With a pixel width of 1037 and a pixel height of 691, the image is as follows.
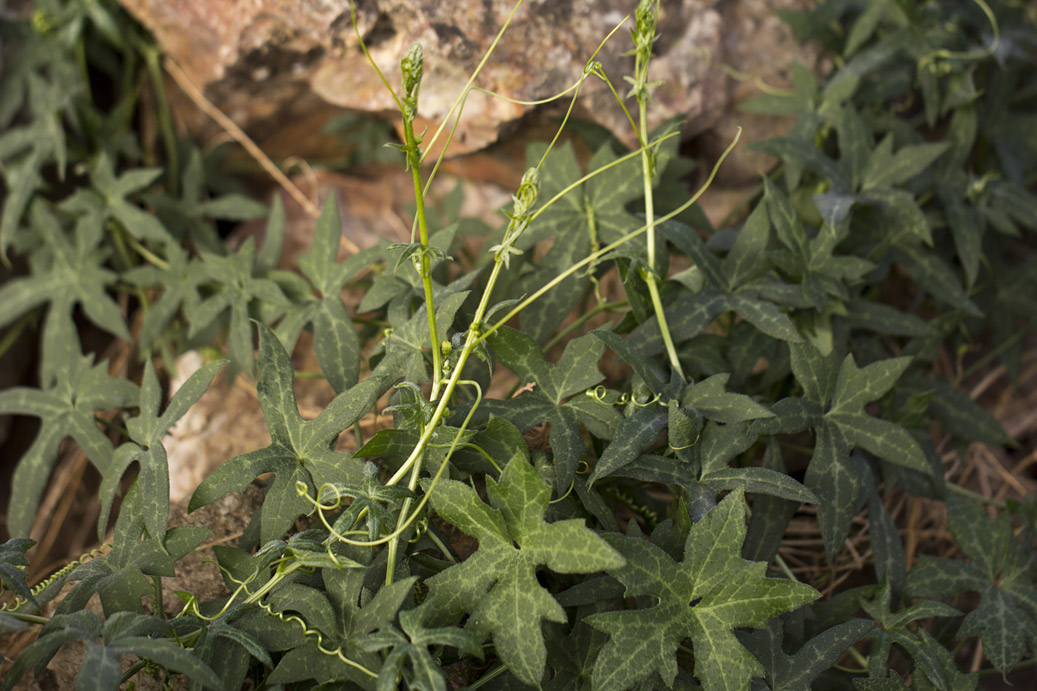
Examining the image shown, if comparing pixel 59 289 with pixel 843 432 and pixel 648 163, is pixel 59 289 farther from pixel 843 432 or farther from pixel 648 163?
pixel 843 432

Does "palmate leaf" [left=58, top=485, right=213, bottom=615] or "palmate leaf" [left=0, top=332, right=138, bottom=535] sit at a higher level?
"palmate leaf" [left=0, top=332, right=138, bottom=535]

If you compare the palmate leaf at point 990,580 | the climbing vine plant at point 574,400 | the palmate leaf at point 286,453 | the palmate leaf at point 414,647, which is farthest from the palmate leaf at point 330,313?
the palmate leaf at point 990,580

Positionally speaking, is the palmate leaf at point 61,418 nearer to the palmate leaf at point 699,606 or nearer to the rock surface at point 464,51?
the rock surface at point 464,51

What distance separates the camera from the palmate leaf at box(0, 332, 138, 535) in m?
1.28

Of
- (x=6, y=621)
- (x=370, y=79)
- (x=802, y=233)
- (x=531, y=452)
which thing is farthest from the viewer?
(x=370, y=79)

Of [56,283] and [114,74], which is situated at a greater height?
[114,74]

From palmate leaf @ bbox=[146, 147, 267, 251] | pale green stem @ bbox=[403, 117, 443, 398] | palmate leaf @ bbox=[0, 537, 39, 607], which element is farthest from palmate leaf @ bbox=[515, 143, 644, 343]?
palmate leaf @ bbox=[0, 537, 39, 607]

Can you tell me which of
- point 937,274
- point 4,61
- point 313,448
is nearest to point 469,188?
point 313,448

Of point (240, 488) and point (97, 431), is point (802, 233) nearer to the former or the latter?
point (240, 488)

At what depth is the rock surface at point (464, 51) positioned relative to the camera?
1433mm

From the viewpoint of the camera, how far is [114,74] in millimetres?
1888

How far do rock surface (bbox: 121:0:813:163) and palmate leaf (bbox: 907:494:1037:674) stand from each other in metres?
0.93

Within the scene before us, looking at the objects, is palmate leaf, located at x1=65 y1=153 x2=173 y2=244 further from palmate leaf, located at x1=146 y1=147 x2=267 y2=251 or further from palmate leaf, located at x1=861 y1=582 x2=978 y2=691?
palmate leaf, located at x1=861 y1=582 x2=978 y2=691

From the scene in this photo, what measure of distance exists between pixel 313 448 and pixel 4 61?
1587 millimetres
